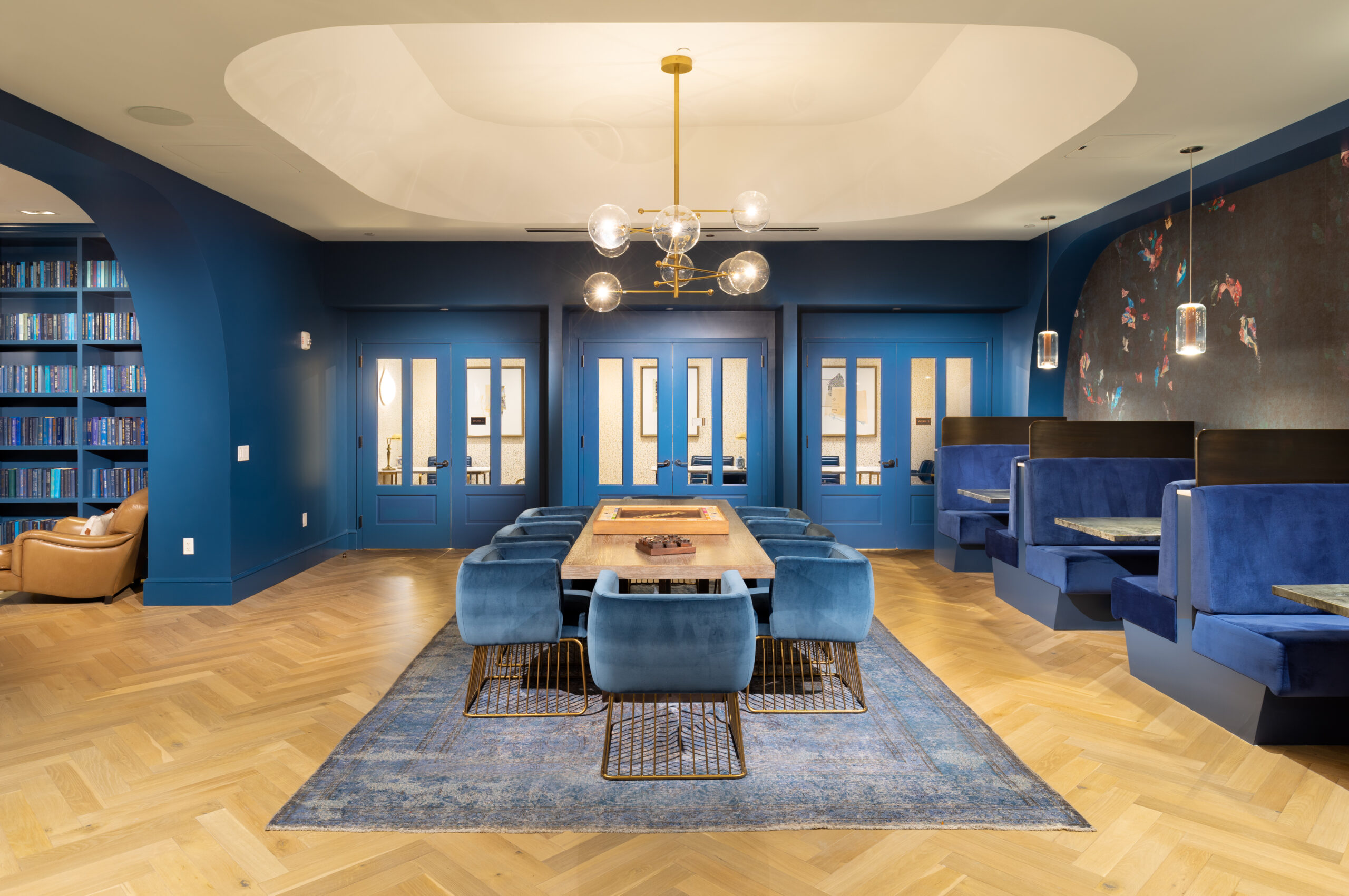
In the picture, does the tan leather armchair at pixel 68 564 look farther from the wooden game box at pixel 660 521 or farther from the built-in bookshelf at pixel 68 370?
the wooden game box at pixel 660 521

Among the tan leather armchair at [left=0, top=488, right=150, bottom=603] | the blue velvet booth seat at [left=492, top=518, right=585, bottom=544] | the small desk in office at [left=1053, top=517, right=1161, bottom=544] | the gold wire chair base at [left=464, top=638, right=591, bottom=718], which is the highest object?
the small desk in office at [left=1053, top=517, right=1161, bottom=544]

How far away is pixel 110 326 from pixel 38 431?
113 cm

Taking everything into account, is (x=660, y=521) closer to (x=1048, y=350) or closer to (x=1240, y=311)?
(x=1048, y=350)

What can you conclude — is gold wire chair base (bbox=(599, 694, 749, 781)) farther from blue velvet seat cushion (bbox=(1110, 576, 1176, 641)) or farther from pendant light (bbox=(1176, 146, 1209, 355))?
pendant light (bbox=(1176, 146, 1209, 355))

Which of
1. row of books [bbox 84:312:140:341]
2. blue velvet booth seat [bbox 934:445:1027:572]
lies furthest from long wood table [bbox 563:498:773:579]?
row of books [bbox 84:312:140:341]

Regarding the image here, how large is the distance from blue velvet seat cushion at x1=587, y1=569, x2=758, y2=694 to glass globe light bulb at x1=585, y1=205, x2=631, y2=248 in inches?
76.9

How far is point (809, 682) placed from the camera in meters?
3.78

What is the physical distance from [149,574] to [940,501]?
21.5 feet

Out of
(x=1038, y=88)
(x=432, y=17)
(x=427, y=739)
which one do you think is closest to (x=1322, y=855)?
(x=427, y=739)

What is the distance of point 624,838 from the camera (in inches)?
93.7

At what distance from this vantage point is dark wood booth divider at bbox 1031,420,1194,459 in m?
4.95

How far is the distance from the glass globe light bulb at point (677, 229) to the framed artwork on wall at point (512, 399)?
412 cm

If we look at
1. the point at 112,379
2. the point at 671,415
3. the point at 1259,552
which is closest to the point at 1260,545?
the point at 1259,552

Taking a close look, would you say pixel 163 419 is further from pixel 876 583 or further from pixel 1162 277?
pixel 1162 277
